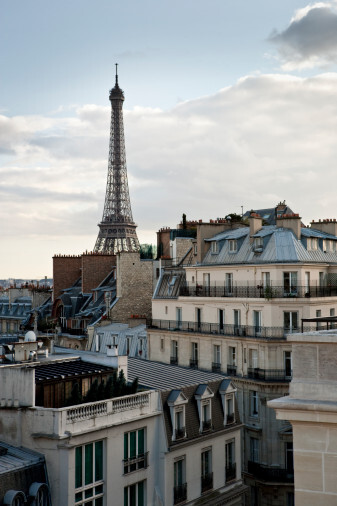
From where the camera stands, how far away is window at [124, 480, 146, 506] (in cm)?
1869

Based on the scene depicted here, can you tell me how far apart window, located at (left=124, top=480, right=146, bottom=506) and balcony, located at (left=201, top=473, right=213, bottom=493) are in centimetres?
268

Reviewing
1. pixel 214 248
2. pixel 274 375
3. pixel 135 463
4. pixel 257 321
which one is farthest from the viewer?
pixel 214 248

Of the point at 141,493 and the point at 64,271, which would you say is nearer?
the point at 141,493

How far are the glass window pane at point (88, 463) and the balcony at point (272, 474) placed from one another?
14253 millimetres

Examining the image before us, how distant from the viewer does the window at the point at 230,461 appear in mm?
22544

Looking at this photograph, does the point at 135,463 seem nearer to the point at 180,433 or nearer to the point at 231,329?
the point at 180,433

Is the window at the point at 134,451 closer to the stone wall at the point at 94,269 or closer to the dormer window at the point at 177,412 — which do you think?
the dormer window at the point at 177,412

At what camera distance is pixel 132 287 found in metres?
43.8

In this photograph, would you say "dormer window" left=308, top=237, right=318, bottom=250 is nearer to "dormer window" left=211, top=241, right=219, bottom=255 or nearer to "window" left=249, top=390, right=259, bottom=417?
"dormer window" left=211, top=241, right=219, bottom=255

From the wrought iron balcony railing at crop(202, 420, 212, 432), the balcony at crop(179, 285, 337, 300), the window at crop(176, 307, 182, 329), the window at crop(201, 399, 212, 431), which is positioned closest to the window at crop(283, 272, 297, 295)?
the balcony at crop(179, 285, 337, 300)

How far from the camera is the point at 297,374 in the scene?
24.9 feet

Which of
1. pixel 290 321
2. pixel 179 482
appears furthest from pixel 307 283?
pixel 179 482

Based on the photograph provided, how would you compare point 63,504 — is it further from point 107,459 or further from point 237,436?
point 237,436

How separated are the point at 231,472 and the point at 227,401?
2490 millimetres
